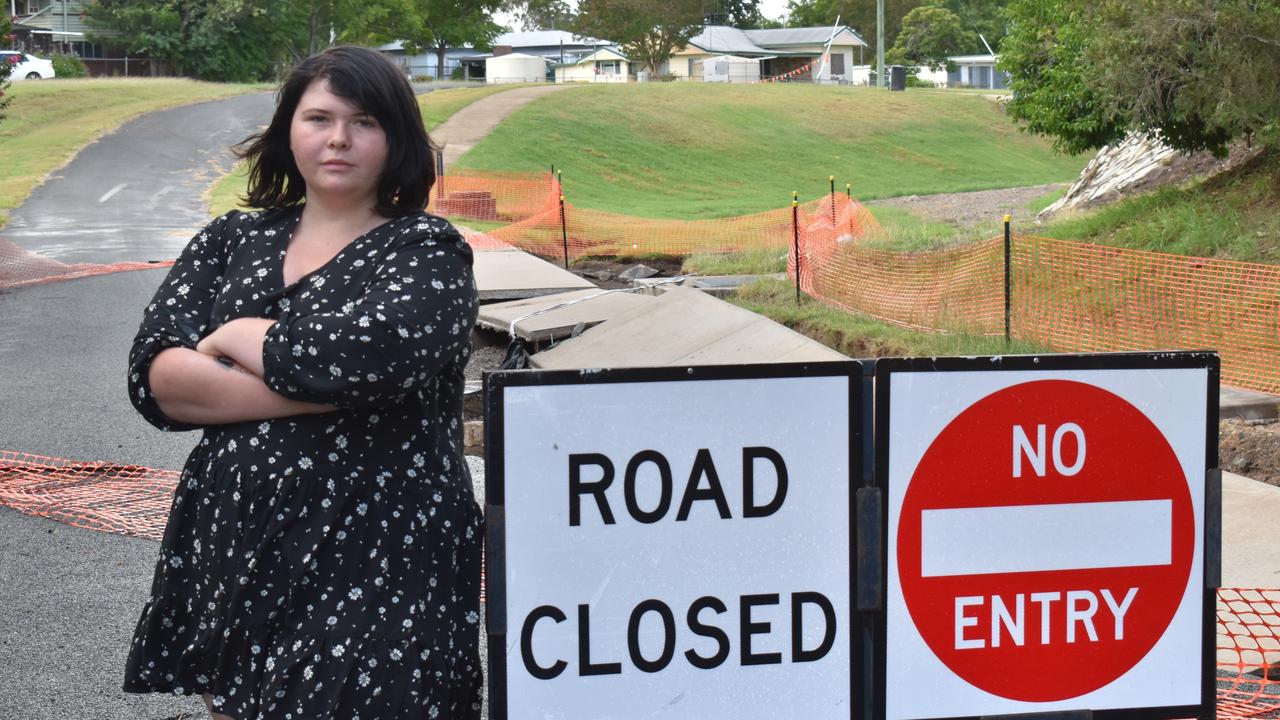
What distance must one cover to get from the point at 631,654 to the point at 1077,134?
16.2 metres

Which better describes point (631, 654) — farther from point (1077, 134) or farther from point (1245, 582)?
point (1077, 134)

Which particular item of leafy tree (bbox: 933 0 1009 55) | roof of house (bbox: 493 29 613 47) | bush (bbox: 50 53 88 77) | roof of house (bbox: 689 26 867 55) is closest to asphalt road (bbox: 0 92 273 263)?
bush (bbox: 50 53 88 77)

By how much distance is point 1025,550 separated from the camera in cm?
278

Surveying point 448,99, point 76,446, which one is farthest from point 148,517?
point 448,99

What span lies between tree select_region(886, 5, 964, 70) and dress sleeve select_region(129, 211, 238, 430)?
82.7 metres

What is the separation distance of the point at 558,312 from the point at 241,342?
8.60m

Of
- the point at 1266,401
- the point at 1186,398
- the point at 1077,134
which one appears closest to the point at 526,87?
the point at 1077,134

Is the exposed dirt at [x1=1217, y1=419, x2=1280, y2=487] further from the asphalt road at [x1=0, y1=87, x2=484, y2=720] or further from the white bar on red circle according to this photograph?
the white bar on red circle

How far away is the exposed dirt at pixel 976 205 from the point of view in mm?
25172

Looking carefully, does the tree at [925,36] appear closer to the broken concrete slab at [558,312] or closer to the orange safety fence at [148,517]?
the broken concrete slab at [558,312]

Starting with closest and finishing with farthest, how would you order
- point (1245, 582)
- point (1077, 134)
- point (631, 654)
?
point (631, 654)
point (1245, 582)
point (1077, 134)

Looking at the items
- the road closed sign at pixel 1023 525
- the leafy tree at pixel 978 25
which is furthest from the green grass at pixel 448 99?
the leafy tree at pixel 978 25

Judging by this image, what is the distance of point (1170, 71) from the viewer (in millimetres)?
14297

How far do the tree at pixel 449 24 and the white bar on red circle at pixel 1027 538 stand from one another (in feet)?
281
